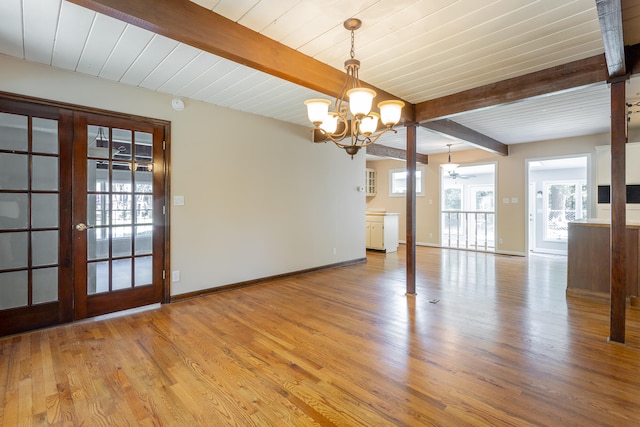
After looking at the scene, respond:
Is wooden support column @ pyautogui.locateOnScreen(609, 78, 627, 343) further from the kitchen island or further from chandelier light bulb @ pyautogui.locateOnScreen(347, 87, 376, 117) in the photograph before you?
chandelier light bulb @ pyautogui.locateOnScreen(347, 87, 376, 117)

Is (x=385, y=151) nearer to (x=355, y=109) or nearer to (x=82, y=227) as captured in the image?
(x=355, y=109)

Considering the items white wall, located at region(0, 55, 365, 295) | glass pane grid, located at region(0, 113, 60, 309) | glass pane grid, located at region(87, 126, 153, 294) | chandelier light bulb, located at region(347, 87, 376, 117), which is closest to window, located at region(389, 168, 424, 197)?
white wall, located at region(0, 55, 365, 295)

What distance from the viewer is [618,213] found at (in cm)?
264

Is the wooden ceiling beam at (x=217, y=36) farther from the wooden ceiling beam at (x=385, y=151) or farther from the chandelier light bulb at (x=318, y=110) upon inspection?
the wooden ceiling beam at (x=385, y=151)

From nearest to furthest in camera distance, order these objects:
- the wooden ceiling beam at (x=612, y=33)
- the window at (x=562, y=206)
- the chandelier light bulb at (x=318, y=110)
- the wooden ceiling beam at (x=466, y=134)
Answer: the wooden ceiling beam at (x=612, y=33) < the chandelier light bulb at (x=318, y=110) < the wooden ceiling beam at (x=466, y=134) < the window at (x=562, y=206)

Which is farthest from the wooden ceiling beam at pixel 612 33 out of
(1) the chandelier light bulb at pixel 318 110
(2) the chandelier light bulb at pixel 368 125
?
(1) the chandelier light bulb at pixel 318 110

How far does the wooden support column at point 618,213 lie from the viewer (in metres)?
2.62

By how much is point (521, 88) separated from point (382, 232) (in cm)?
467

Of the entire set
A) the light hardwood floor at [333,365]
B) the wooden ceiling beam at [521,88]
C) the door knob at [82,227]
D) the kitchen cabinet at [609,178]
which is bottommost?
the light hardwood floor at [333,365]

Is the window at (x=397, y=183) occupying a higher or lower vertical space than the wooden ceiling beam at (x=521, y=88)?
lower

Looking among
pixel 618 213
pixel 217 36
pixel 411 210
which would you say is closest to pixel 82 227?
pixel 217 36

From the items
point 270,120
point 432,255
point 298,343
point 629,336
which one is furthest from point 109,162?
point 432,255

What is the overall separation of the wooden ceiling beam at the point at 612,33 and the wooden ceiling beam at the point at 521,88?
0.20 meters

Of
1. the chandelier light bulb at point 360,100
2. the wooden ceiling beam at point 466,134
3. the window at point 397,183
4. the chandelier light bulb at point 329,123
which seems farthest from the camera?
the window at point 397,183
